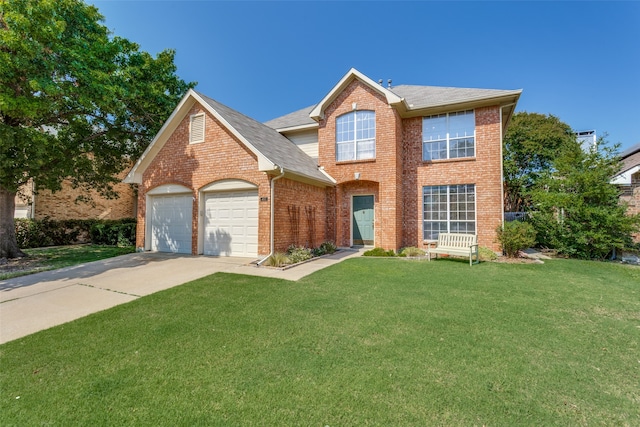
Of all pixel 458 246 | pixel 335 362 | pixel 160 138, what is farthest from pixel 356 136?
pixel 335 362

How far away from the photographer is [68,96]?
9.06 m

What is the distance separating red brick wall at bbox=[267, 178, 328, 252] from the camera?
9906mm

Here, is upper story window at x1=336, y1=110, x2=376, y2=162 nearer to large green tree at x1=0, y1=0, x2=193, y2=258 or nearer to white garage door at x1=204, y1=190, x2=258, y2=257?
white garage door at x1=204, y1=190, x2=258, y2=257

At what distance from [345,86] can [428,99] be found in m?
3.92

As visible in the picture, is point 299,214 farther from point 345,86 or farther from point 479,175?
point 479,175

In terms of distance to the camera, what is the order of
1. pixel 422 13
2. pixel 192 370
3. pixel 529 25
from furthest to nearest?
1. pixel 422 13
2. pixel 529 25
3. pixel 192 370

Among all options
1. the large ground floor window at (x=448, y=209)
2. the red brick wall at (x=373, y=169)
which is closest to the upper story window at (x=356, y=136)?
the red brick wall at (x=373, y=169)

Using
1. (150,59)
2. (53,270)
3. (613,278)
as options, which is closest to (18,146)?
(53,270)

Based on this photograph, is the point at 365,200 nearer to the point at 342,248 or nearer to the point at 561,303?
the point at 342,248

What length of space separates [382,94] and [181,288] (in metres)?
10.9

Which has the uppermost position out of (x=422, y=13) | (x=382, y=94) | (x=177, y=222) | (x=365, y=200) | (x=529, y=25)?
(x=422, y=13)

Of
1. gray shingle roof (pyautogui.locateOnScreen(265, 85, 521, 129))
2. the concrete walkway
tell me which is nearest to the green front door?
the concrete walkway

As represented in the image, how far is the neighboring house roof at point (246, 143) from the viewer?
31.9ft

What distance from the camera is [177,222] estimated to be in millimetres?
11680
